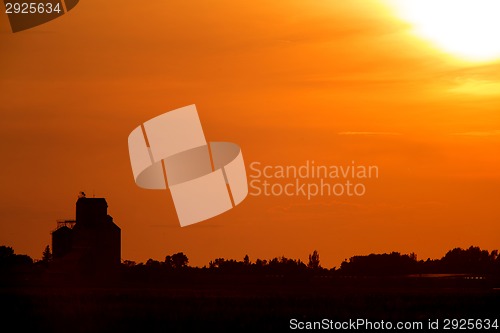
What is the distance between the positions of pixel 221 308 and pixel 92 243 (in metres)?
55.8

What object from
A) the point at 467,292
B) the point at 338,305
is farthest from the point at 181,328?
the point at 467,292

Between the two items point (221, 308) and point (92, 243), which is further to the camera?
point (92, 243)

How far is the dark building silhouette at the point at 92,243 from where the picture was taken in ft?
358

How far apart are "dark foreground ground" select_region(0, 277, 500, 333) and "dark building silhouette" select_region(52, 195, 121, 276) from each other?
122 feet

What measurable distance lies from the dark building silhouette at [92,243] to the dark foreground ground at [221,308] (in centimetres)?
3713

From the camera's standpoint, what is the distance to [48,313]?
179ft

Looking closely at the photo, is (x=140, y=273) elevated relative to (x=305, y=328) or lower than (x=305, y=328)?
elevated

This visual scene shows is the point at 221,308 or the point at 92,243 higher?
the point at 92,243

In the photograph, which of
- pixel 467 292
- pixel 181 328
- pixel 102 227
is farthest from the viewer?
pixel 102 227

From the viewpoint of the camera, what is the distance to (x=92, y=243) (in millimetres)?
109750

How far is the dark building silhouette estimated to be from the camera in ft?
358

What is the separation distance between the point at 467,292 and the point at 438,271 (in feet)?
198

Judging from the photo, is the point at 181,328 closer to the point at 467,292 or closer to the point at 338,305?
the point at 338,305

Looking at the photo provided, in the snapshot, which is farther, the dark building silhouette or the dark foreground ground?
the dark building silhouette
